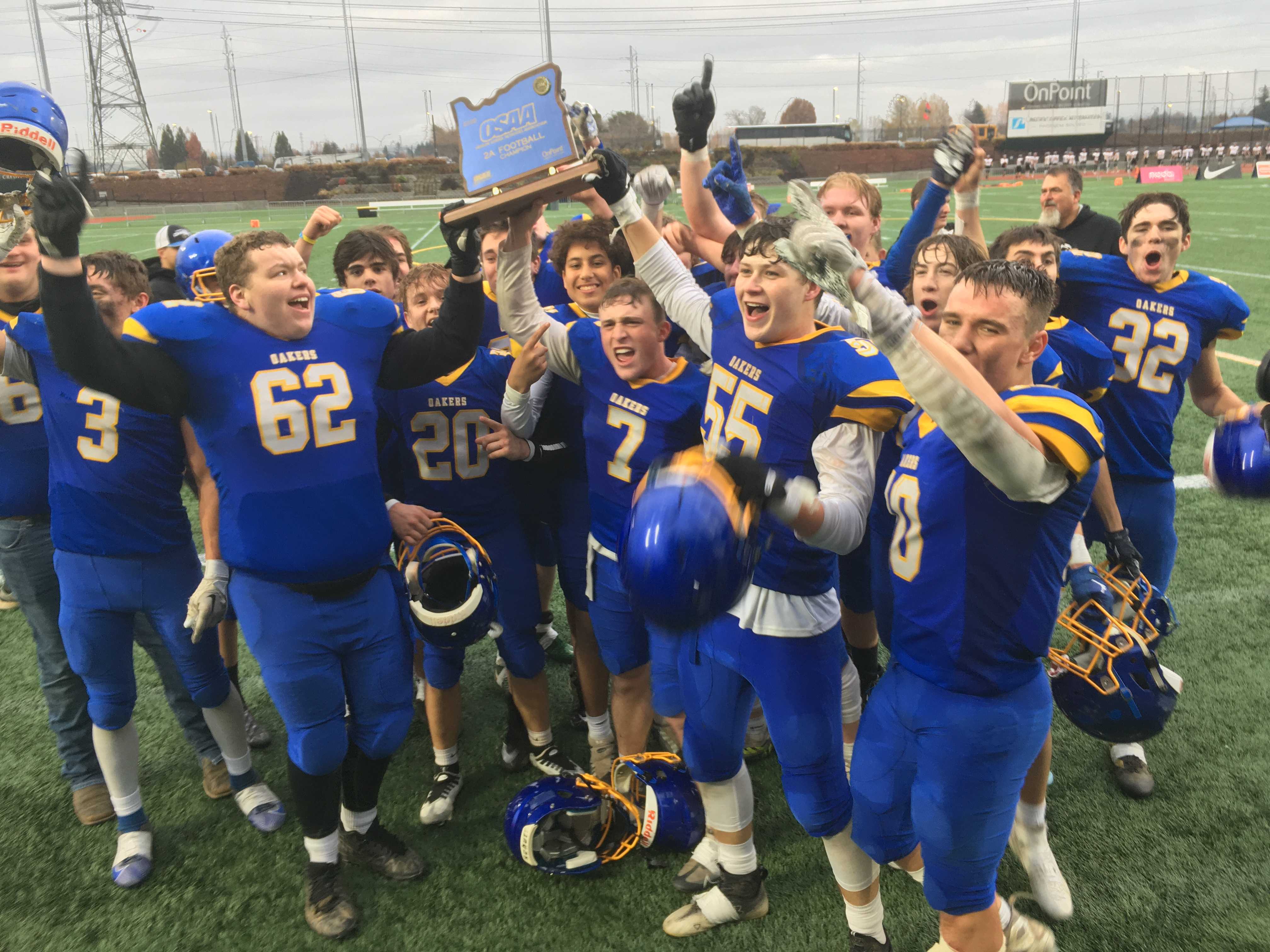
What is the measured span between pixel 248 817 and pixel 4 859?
2.99ft

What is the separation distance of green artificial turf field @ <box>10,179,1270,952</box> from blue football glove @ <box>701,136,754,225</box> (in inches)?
104

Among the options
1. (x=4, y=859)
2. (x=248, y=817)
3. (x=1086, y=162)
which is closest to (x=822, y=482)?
(x=248, y=817)

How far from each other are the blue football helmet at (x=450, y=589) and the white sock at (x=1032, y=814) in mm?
1987

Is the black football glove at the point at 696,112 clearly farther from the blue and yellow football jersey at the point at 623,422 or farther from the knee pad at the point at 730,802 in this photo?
the knee pad at the point at 730,802

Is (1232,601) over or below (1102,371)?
below

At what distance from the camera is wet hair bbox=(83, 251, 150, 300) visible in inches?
137

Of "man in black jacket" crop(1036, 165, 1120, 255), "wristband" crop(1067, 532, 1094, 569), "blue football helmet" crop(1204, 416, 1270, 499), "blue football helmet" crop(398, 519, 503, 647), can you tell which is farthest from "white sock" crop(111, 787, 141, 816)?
"man in black jacket" crop(1036, 165, 1120, 255)

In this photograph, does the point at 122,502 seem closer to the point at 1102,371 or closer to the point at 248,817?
the point at 248,817

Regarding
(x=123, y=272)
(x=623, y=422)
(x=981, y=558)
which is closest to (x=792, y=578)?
(x=981, y=558)

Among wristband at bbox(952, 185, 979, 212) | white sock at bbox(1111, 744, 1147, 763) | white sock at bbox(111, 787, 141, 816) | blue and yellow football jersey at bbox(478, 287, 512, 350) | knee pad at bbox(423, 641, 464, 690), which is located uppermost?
wristband at bbox(952, 185, 979, 212)

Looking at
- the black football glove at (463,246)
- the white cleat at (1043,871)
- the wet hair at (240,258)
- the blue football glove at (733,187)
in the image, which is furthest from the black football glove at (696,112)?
the white cleat at (1043,871)

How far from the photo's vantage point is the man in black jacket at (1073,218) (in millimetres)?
5172

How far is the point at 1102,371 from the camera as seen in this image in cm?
326

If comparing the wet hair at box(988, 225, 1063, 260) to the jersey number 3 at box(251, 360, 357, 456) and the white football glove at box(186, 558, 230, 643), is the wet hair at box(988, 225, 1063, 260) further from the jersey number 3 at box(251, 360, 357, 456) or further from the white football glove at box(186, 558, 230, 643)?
the white football glove at box(186, 558, 230, 643)
